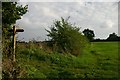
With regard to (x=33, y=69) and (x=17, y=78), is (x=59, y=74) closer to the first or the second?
(x=33, y=69)

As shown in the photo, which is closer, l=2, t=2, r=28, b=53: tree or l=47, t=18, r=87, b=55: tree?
l=2, t=2, r=28, b=53: tree

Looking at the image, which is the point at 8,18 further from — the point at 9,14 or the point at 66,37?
the point at 66,37

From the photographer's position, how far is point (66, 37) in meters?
39.6

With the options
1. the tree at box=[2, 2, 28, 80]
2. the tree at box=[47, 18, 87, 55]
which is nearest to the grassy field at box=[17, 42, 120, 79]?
the tree at box=[2, 2, 28, 80]

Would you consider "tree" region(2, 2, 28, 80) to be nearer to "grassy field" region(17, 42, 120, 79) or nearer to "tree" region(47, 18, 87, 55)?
"grassy field" region(17, 42, 120, 79)

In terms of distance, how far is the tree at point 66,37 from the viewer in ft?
129

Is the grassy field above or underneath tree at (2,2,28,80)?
underneath

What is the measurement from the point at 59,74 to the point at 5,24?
5385 millimetres

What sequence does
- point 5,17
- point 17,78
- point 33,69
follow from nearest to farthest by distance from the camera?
1. point 17,78
2. point 5,17
3. point 33,69

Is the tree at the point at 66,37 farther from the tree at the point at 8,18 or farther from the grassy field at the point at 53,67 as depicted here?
the tree at the point at 8,18

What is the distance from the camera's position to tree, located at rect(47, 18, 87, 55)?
39319 mm

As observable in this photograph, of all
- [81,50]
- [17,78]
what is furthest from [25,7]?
[81,50]

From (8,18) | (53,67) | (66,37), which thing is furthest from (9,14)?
(66,37)

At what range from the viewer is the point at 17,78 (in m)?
19.1
